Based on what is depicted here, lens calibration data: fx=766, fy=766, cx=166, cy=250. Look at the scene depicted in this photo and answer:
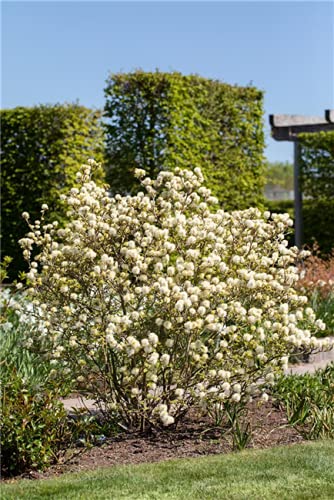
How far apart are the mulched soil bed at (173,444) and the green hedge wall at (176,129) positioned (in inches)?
290

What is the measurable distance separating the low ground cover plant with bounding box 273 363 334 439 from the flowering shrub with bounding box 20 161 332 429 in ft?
1.31

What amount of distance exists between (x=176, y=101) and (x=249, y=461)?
8.79m

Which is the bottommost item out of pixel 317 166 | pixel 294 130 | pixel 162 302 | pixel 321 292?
pixel 321 292

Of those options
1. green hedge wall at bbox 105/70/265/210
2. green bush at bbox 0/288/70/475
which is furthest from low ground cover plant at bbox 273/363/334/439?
green hedge wall at bbox 105/70/265/210

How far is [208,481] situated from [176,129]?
8.94 meters

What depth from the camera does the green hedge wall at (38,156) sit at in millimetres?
12758

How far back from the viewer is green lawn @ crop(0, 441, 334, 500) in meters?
4.07

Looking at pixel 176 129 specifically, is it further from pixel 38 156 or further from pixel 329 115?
pixel 329 115

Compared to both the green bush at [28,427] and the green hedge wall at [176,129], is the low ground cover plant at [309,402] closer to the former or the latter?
the green bush at [28,427]

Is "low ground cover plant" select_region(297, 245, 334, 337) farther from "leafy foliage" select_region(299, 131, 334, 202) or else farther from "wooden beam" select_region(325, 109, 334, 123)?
"wooden beam" select_region(325, 109, 334, 123)

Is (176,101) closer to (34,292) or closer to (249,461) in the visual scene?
(34,292)

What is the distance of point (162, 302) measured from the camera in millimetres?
4949

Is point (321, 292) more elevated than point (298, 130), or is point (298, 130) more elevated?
point (298, 130)

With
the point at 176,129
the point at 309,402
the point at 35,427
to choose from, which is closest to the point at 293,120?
the point at 176,129
